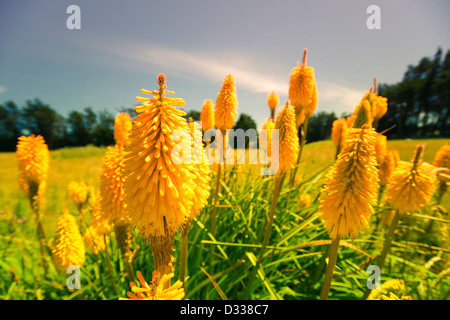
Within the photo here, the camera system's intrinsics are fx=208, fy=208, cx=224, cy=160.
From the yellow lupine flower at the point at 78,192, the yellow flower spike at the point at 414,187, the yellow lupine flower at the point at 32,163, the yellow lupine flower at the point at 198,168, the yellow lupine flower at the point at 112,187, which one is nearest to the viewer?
the yellow lupine flower at the point at 198,168

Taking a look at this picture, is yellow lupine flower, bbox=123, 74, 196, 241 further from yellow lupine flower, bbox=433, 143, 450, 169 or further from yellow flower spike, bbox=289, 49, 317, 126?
yellow lupine flower, bbox=433, 143, 450, 169

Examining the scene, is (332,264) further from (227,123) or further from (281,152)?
(227,123)

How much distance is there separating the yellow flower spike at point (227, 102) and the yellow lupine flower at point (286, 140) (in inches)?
24.9

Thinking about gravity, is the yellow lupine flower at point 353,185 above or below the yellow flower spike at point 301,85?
below

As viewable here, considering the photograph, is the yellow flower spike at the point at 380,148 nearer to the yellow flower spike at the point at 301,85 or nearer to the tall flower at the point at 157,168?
the yellow flower spike at the point at 301,85

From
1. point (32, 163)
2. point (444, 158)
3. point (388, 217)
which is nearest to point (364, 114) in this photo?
point (388, 217)

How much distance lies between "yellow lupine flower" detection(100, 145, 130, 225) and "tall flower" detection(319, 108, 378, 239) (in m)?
1.54

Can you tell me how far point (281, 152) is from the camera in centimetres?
193

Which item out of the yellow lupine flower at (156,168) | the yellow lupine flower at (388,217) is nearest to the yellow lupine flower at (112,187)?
the yellow lupine flower at (156,168)

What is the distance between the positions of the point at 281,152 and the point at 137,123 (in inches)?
52.2

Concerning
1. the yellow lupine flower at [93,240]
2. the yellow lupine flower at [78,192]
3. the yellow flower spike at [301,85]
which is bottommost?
the yellow lupine flower at [93,240]

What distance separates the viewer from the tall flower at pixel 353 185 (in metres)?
1.33

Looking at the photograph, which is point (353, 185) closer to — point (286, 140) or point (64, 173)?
point (286, 140)

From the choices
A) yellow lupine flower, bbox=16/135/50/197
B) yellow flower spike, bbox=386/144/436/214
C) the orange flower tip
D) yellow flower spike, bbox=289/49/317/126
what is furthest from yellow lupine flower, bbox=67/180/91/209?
yellow flower spike, bbox=386/144/436/214
